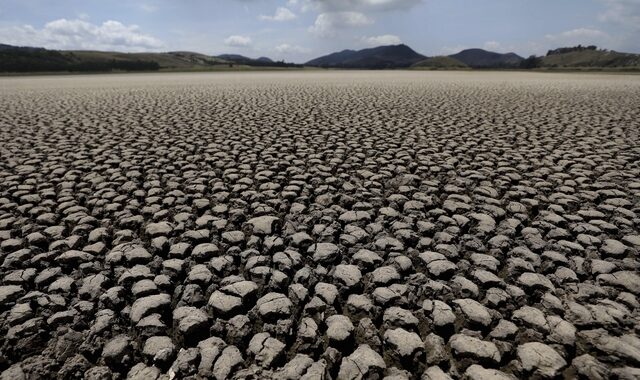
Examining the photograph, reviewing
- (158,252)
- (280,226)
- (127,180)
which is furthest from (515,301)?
(127,180)

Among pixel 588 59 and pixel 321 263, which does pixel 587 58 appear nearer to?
pixel 588 59

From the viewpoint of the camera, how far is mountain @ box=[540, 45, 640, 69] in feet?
366

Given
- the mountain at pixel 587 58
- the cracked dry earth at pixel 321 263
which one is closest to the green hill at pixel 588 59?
the mountain at pixel 587 58

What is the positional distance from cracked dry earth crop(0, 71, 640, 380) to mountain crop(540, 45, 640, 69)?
4820 inches

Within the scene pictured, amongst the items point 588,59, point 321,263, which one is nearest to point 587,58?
point 588,59

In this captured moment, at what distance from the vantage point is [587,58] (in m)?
131

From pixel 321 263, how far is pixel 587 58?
554ft

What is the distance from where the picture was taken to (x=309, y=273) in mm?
2309

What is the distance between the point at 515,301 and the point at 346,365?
1082 millimetres

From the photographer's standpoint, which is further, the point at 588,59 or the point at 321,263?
the point at 588,59

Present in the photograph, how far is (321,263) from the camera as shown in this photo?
245 cm

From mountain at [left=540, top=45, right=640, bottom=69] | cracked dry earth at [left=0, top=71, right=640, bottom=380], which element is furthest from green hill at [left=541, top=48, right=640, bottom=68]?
cracked dry earth at [left=0, top=71, right=640, bottom=380]

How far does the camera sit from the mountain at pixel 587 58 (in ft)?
366

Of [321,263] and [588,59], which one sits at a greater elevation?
[588,59]
